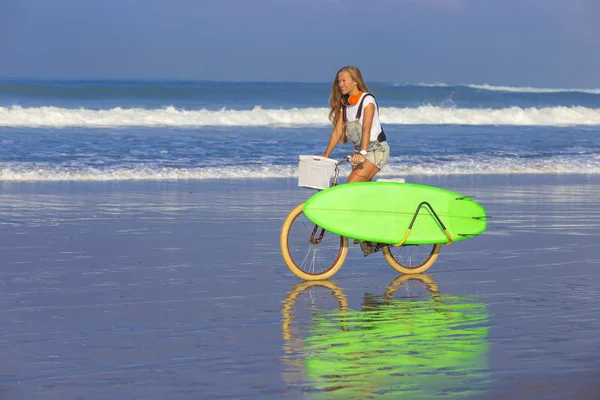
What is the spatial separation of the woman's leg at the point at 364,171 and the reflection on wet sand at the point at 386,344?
102 cm

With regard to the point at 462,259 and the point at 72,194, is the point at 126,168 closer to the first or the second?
the point at 72,194

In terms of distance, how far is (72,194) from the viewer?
46.1ft

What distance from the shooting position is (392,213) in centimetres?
823

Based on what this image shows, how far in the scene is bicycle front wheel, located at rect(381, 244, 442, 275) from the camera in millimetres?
8328

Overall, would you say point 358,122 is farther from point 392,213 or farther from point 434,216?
point 434,216

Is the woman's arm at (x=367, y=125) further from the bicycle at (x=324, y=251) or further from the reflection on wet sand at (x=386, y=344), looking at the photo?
the reflection on wet sand at (x=386, y=344)

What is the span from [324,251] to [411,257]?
790 mm

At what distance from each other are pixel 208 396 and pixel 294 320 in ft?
6.10

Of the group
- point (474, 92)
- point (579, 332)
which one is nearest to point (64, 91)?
point (474, 92)

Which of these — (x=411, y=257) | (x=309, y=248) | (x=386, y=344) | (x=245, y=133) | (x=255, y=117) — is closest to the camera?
(x=386, y=344)

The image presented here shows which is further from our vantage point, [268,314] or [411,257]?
[411,257]

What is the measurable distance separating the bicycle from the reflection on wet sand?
0.35 metres

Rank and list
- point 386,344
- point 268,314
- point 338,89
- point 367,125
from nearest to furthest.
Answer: point 386,344 → point 268,314 → point 367,125 → point 338,89

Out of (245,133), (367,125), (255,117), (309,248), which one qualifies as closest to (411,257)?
(309,248)
